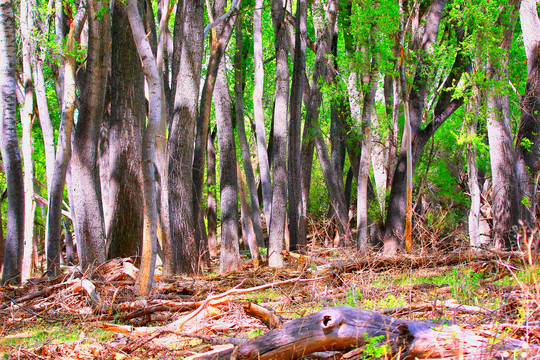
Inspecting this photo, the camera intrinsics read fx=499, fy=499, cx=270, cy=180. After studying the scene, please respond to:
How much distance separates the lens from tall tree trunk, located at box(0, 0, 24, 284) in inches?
408

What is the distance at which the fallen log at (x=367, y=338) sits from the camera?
10.8 feet

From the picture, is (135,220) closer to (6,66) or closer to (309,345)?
(6,66)

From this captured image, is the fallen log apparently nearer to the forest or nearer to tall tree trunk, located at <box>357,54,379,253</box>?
the forest

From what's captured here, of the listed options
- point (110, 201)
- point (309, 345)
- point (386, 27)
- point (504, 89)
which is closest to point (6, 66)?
point (110, 201)

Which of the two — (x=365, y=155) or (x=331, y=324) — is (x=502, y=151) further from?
(x=331, y=324)

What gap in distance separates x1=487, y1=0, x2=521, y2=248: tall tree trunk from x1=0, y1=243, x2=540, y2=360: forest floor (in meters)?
3.90

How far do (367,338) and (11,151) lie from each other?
9.54 meters

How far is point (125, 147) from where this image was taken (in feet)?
32.9

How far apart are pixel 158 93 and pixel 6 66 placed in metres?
5.19

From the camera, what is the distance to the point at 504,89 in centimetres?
1230

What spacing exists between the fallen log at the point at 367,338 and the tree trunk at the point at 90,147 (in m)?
6.42

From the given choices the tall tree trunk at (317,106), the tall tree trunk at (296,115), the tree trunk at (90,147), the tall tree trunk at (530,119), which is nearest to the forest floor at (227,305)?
the tree trunk at (90,147)

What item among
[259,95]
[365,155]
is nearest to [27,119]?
[259,95]

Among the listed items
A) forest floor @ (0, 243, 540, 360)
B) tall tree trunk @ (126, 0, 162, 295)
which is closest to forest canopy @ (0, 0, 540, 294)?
tall tree trunk @ (126, 0, 162, 295)
